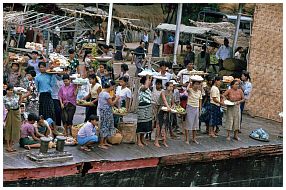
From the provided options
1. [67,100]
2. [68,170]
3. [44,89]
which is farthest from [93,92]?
[68,170]

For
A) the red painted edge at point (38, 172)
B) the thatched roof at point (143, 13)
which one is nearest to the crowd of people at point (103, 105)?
the red painted edge at point (38, 172)

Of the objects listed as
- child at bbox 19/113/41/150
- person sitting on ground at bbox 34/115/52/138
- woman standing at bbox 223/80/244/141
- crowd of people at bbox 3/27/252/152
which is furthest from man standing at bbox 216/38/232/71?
child at bbox 19/113/41/150

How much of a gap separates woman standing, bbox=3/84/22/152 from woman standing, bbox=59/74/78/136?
132cm

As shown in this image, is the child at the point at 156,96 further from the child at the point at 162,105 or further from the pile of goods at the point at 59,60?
the pile of goods at the point at 59,60

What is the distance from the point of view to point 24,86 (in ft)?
43.5

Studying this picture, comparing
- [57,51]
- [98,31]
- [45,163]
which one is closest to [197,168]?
[45,163]

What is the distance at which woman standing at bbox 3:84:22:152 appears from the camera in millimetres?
11414

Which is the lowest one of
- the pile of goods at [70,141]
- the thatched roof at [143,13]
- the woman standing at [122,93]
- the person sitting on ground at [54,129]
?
the pile of goods at [70,141]

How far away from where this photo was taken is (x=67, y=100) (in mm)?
12711

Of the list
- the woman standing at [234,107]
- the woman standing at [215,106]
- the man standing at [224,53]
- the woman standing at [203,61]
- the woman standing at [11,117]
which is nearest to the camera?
the woman standing at [11,117]

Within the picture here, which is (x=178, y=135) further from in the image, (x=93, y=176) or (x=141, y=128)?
(x=93, y=176)

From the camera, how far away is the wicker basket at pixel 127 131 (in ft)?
42.2

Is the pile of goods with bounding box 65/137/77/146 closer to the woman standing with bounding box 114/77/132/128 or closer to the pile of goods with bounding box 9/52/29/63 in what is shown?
the woman standing with bounding box 114/77/132/128

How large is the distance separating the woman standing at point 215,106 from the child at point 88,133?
111 inches
